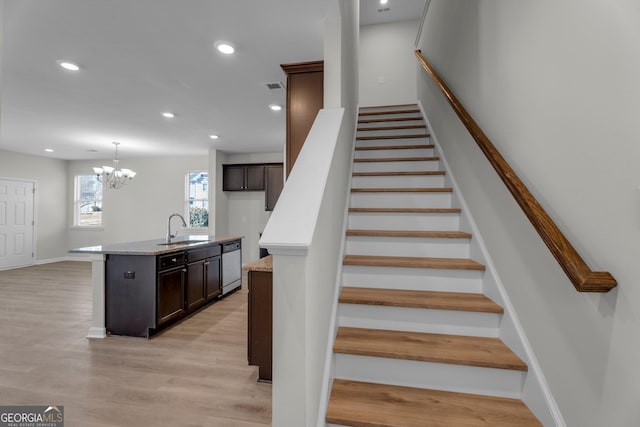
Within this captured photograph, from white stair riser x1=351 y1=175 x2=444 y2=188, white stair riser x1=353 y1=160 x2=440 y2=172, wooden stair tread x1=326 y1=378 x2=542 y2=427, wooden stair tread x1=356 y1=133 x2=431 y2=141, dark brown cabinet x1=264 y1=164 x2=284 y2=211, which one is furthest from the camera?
dark brown cabinet x1=264 y1=164 x2=284 y2=211

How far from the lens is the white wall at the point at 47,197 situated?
7.05 meters

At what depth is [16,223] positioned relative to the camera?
22.6 feet

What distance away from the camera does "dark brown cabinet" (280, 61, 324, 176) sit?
9.53ft

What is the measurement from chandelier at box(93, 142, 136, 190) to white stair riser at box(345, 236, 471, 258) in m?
Answer: 5.17

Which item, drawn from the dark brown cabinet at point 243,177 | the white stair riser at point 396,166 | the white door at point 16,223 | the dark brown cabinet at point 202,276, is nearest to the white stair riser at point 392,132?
the white stair riser at point 396,166

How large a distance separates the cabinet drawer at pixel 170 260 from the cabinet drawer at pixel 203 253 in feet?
0.48

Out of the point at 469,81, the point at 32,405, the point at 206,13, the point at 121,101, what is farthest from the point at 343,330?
the point at 121,101

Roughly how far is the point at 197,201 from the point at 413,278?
6.72 m

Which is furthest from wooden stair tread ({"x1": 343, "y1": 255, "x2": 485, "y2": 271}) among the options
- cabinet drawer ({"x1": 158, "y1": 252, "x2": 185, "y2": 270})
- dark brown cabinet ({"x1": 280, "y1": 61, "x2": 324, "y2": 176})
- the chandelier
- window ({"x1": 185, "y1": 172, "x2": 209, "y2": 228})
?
window ({"x1": 185, "y1": 172, "x2": 209, "y2": 228})

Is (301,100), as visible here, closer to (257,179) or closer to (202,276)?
(202,276)

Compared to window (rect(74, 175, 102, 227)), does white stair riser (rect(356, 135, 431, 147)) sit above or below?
above

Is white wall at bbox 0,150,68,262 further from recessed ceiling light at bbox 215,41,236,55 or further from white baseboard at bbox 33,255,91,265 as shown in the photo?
recessed ceiling light at bbox 215,41,236,55

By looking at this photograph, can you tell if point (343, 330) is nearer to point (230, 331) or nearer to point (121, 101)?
point (230, 331)

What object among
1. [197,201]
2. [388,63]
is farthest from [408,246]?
[197,201]
